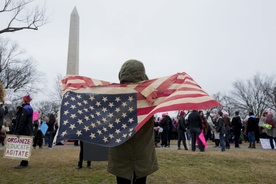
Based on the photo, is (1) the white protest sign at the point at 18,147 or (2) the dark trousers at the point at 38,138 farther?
(2) the dark trousers at the point at 38,138

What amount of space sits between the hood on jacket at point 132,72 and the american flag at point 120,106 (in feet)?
0.20

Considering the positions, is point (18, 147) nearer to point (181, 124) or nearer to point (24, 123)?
point (24, 123)

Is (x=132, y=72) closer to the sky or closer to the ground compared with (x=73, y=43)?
closer to the ground

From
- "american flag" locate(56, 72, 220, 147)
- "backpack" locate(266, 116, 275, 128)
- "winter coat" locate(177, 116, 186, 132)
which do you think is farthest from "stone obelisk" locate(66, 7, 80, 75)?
"american flag" locate(56, 72, 220, 147)

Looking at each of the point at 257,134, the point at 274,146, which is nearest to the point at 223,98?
the point at 257,134

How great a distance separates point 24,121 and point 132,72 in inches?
204

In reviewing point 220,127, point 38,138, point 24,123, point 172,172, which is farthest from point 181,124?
point 24,123

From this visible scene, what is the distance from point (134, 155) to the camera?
3.00 meters

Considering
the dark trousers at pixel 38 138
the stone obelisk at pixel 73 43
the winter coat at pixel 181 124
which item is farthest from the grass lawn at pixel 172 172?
the stone obelisk at pixel 73 43

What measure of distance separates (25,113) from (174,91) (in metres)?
5.33

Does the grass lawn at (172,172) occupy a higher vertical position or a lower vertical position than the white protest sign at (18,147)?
lower

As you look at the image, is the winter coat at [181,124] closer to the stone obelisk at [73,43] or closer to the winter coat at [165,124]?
the winter coat at [165,124]

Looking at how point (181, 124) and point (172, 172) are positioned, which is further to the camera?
point (181, 124)

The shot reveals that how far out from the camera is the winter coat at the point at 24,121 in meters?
7.41
